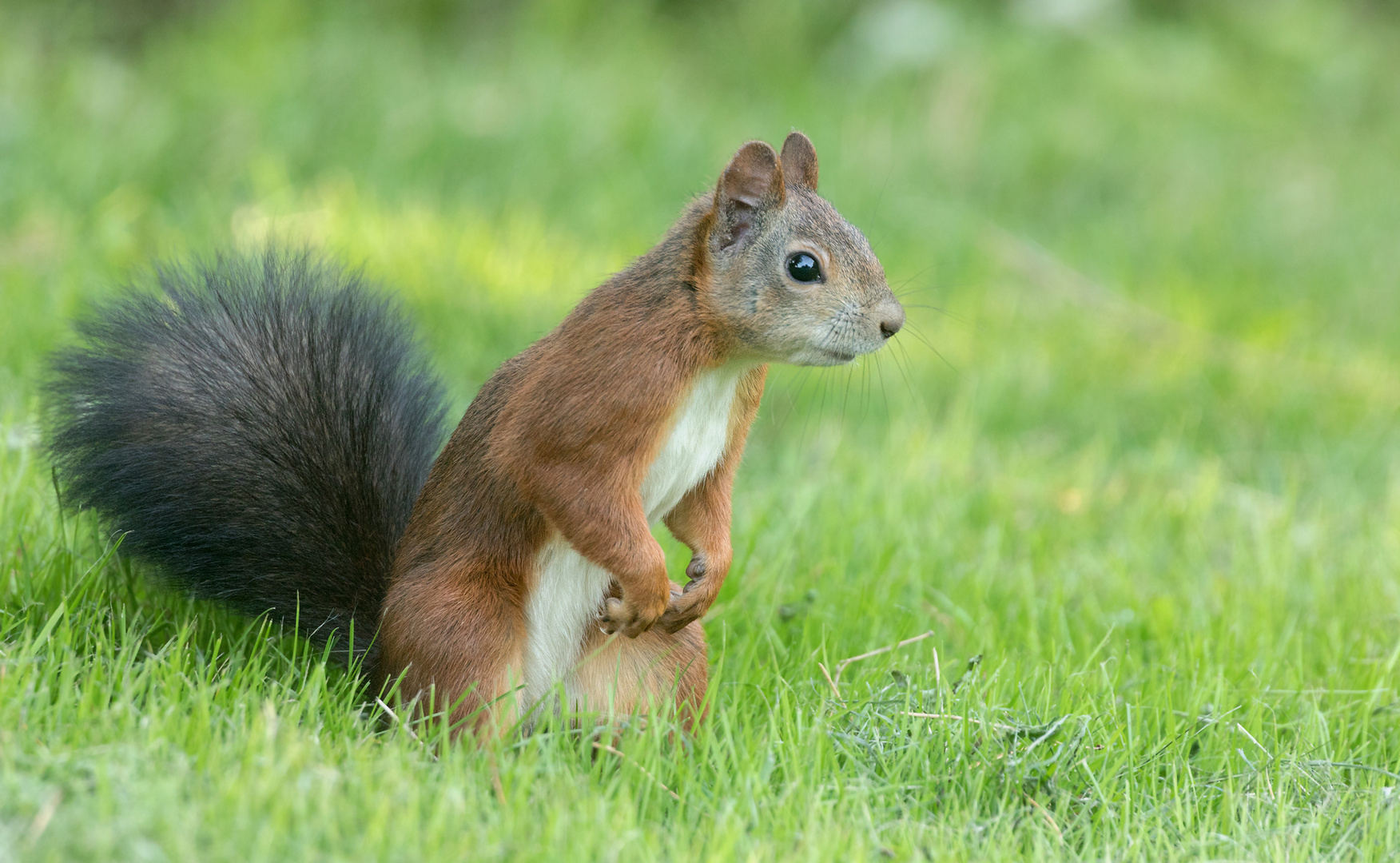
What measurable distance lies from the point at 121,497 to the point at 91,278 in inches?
71.2

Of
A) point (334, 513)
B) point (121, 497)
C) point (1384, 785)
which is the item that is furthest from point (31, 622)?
point (1384, 785)

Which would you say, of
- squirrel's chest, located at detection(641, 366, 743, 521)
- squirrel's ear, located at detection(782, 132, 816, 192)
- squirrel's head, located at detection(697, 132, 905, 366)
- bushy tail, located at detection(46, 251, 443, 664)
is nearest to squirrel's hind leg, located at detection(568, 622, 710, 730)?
squirrel's chest, located at detection(641, 366, 743, 521)

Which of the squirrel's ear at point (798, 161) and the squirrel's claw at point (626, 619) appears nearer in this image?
the squirrel's claw at point (626, 619)

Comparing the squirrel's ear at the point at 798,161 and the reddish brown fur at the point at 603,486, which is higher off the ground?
the squirrel's ear at the point at 798,161

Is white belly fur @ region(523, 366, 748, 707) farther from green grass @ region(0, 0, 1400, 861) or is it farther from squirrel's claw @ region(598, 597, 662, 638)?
green grass @ region(0, 0, 1400, 861)

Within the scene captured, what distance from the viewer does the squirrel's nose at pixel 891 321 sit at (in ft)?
6.45

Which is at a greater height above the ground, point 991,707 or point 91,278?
point 91,278

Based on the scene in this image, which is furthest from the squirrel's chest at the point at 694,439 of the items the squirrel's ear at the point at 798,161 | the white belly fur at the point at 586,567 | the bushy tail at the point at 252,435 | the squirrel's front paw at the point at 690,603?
the bushy tail at the point at 252,435

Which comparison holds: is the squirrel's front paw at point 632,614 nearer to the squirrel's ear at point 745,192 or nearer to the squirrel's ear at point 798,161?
the squirrel's ear at point 745,192

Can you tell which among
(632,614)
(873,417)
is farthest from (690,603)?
(873,417)

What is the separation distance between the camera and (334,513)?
83.4 inches

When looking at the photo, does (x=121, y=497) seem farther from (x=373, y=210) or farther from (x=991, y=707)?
(x=373, y=210)

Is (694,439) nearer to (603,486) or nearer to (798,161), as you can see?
(603,486)

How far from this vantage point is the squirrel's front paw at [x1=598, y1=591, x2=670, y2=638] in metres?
1.94
